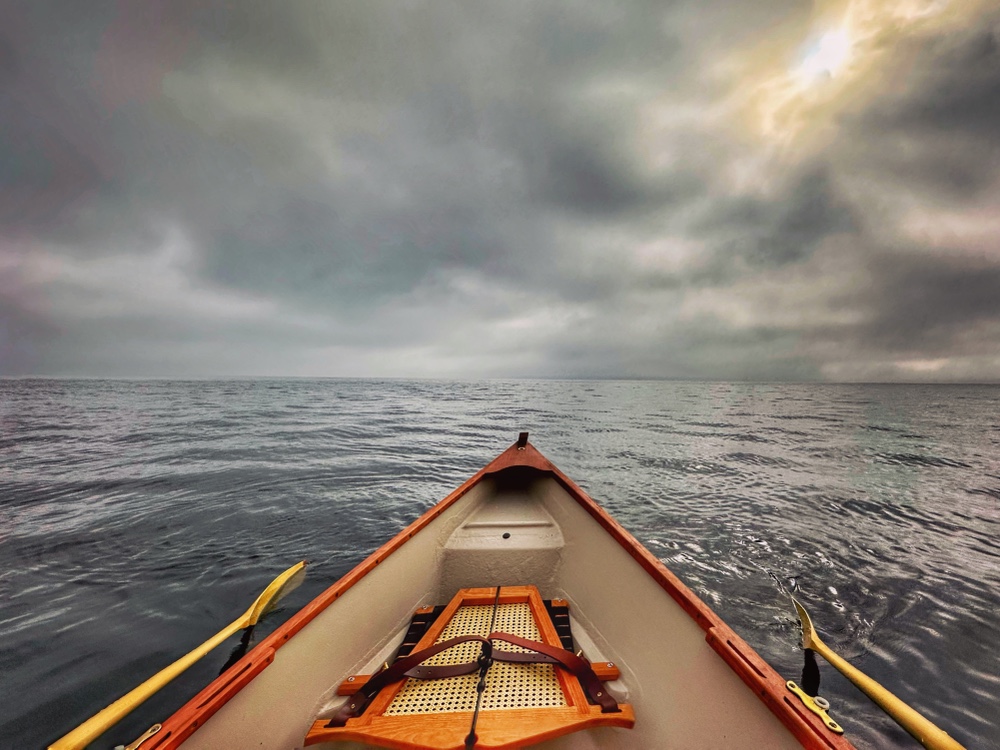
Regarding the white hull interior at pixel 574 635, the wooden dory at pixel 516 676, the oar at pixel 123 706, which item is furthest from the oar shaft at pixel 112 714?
the white hull interior at pixel 574 635

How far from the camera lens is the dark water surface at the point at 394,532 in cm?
435

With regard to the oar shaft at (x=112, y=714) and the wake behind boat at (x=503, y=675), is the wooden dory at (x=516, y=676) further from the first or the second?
the oar shaft at (x=112, y=714)

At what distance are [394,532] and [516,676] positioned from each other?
6.07 m

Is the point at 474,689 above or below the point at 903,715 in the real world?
below

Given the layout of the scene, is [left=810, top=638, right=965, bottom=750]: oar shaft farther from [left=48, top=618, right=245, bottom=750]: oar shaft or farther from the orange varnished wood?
[left=48, top=618, right=245, bottom=750]: oar shaft

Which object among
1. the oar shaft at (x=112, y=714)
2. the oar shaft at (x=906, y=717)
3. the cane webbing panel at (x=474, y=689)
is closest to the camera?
the oar shaft at (x=112, y=714)

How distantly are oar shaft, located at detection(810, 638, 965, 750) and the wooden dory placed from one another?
0.75 metres

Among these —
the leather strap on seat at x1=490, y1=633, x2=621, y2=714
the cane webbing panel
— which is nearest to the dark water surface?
the cane webbing panel

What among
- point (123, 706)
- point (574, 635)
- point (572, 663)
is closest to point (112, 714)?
point (123, 706)

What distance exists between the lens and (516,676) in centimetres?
293

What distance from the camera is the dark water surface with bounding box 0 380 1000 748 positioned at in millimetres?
4352

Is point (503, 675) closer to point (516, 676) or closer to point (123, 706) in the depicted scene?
point (516, 676)

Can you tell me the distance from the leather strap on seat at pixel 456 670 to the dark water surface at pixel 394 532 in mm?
2834

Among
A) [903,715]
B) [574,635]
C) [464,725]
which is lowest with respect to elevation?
[574,635]
